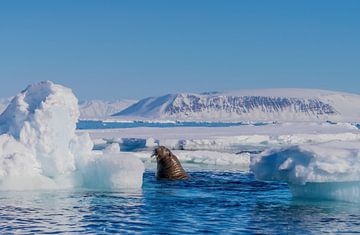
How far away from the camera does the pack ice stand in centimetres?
1398

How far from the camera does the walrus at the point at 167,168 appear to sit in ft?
58.8

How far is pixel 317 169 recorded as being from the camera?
11625 millimetres

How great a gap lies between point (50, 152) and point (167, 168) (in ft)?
14.1

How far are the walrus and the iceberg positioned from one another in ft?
16.7

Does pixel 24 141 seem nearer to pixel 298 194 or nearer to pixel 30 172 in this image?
pixel 30 172

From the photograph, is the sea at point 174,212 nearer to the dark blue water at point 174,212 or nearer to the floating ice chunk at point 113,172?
the dark blue water at point 174,212

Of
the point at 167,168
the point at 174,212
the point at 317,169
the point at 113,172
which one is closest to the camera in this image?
the point at 174,212

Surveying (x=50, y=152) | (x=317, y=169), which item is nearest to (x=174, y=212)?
(x=317, y=169)

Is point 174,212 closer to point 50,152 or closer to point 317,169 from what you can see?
point 317,169

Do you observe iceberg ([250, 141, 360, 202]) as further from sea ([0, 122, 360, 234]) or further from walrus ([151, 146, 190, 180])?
walrus ([151, 146, 190, 180])

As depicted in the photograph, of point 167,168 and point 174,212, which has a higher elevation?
point 167,168

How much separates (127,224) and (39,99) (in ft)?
18.7

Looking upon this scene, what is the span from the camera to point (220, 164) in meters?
24.0

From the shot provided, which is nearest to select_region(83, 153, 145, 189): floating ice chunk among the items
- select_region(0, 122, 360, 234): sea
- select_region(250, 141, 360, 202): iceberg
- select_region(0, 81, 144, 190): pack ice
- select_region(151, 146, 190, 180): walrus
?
select_region(0, 81, 144, 190): pack ice
